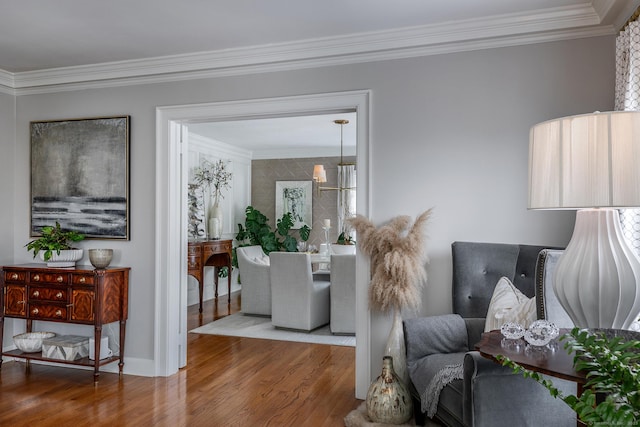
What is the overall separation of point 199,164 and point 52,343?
3.88 meters

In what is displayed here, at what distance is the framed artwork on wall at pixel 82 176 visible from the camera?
4.08 m

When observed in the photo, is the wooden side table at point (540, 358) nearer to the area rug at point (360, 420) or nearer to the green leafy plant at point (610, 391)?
the green leafy plant at point (610, 391)

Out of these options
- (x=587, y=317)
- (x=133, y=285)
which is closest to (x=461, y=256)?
(x=587, y=317)

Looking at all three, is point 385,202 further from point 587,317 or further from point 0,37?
point 0,37

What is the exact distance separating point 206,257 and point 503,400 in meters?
5.07

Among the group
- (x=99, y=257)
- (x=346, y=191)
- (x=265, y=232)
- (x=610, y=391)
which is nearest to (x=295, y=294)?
(x=99, y=257)

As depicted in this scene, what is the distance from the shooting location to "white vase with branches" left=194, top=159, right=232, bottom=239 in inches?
287

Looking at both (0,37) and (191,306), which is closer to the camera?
(0,37)

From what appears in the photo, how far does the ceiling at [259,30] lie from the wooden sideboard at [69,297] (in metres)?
1.65

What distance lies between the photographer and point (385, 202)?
3.45 metres

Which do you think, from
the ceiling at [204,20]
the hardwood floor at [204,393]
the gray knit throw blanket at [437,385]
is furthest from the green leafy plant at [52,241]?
the gray knit throw blanket at [437,385]

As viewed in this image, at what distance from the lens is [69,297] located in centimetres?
386

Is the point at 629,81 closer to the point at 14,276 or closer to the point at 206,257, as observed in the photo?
the point at 14,276

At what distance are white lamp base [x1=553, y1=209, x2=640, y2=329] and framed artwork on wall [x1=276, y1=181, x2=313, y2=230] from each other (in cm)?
706
